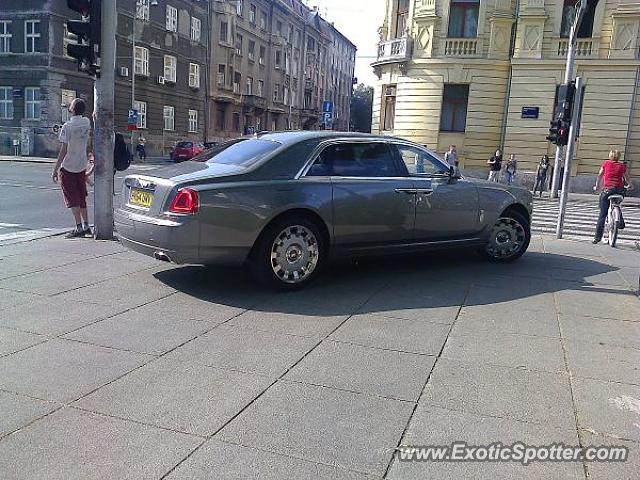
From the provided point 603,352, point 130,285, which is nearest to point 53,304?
point 130,285

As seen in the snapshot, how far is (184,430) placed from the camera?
3.16 m

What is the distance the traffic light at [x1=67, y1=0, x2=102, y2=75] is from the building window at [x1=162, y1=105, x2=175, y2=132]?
4214 centimetres

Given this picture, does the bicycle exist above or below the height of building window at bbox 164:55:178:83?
below

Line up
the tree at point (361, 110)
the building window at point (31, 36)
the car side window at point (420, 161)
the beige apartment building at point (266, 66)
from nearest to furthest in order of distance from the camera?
the car side window at point (420, 161)
the building window at point (31, 36)
the beige apartment building at point (266, 66)
the tree at point (361, 110)

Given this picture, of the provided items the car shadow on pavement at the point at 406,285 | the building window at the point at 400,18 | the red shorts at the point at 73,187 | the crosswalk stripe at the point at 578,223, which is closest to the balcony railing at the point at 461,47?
the building window at the point at 400,18

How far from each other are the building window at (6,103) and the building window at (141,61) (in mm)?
9245

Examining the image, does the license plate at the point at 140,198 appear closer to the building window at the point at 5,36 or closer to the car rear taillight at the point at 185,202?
the car rear taillight at the point at 185,202

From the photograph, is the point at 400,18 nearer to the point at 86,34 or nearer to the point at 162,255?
the point at 86,34

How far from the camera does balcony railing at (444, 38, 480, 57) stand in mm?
29047

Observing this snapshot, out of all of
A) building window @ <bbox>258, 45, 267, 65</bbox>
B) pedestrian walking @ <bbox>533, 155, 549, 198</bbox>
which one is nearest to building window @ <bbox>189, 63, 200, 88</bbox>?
building window @ <bbox>258, 45, 267, 65</bbox>

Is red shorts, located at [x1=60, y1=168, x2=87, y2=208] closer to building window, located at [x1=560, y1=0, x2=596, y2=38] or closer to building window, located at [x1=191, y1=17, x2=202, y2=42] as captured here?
building window, located at [x1=560, y1=0, x2=596, y2=38]

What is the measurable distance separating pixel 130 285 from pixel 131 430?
3.11 meters

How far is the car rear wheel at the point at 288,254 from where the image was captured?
5.90 m

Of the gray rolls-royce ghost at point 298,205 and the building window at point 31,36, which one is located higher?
the building window at point 31,36
